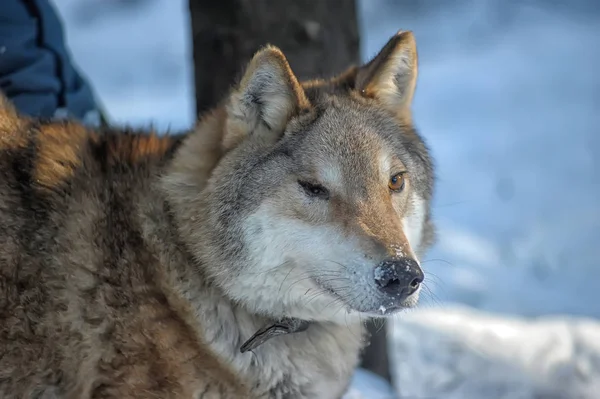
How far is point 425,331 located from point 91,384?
12.0 feet

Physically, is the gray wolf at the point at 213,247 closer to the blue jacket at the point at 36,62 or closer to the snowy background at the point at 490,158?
the snowy background at the point at 490,158

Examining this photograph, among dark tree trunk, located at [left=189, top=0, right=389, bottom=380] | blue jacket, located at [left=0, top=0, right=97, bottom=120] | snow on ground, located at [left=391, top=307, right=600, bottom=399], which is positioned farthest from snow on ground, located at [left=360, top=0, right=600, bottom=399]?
blue jacket, located at [left=0, top=0, right=97, bottom=120]

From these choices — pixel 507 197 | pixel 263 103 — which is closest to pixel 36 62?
pixel 263 103

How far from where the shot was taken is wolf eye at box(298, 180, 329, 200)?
303cm

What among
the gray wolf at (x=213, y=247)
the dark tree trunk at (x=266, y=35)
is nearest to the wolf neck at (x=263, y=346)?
the gray wolf at (x=213, y=247)

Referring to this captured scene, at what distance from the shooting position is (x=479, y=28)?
12.8 m

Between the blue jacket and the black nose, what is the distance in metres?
2.31

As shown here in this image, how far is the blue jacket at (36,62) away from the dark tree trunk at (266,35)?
0.87 meters

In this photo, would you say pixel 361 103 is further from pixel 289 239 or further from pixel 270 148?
pixel 289 239

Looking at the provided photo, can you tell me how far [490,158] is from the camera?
969cm

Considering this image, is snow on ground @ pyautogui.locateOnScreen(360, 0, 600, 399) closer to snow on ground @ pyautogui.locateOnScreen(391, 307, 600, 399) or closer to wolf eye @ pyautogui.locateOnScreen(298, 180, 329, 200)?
snow on ground @ pyautogui.locateOnScreen(391, 307, 600, 399)

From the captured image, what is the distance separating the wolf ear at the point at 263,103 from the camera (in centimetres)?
303

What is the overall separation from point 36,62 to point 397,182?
7.90 feet

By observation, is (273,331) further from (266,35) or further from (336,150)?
(266,35)
